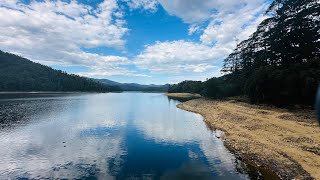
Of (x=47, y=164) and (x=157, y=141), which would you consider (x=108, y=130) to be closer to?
(x=157, y=141)

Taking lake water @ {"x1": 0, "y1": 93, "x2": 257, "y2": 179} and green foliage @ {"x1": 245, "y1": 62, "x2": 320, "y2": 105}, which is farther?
green foliage @ {"x1": 245, "y1": 62, "x2": 320, "y2": 105}

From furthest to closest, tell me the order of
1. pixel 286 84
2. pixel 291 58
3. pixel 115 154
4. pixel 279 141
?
pixel 291 58 < pixel 286 84 < pixel 279 141 < pixel 115 154

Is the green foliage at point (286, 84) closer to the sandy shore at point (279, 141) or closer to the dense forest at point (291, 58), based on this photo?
the dense forest at point (291, 58)

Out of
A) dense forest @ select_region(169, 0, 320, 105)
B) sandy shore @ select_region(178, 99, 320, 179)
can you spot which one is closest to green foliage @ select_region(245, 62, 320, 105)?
dense forest @ select_region(169, 0, 320, 105)

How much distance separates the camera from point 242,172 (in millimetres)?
21109

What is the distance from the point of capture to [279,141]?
2886cm

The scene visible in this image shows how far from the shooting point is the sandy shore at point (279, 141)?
20973 mm

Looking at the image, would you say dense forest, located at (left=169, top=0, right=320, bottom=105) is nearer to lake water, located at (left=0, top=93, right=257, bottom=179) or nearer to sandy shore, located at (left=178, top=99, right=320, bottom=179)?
sandy shore, located at (left=178, top=99, right=320, bottom=179)

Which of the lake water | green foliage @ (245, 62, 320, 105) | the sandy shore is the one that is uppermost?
green foliage @ (245, 62, 320, 105)

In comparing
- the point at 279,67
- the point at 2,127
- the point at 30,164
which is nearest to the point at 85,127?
the point at 2,127

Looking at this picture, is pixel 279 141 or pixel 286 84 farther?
pixel 286 84

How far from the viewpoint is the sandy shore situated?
21.0m

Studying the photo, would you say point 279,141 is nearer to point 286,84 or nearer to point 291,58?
point 286,84

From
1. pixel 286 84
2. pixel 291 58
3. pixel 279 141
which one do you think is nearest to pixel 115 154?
pixel 279 141
